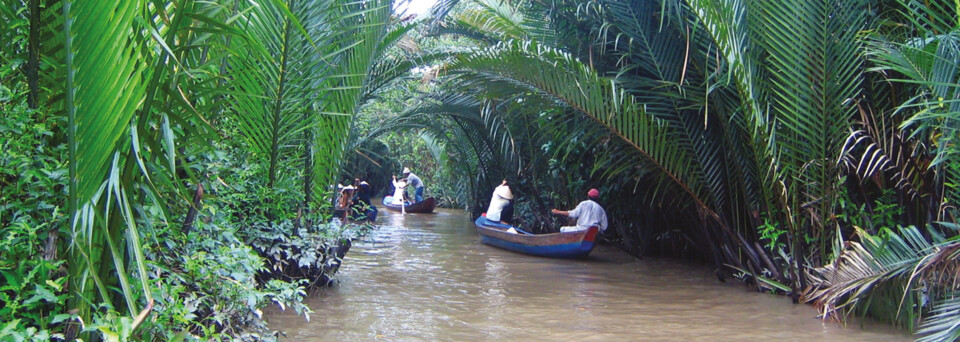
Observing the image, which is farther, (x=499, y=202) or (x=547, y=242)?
(x=499, y=202)

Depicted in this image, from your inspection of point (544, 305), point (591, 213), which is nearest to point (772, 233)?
point (544, 305)

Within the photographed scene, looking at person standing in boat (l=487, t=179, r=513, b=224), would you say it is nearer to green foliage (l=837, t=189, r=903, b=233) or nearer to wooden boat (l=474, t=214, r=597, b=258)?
wooden boat (l=474, t=214, r=597, b=258)

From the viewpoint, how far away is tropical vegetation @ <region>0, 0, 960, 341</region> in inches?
91.0

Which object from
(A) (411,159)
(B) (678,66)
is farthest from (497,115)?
(A) (411,159)

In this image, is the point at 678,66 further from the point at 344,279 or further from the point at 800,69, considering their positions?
the point at 344,279

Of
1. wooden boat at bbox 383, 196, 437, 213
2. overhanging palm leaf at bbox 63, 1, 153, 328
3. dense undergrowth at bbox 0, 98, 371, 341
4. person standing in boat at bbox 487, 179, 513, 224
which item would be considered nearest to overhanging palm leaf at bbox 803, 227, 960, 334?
dense undergrowth at bbox 0, 98, 371, 341

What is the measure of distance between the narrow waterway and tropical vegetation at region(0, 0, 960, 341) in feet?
1.14

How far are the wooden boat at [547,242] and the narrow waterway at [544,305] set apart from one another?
6.3 inches

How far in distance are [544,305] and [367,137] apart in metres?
3.89

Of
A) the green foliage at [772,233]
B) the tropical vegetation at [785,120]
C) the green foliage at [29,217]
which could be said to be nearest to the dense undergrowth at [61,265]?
the green foliage at [29,217]

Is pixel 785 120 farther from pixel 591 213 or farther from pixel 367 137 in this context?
pixel 367 137

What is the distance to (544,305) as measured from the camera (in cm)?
714

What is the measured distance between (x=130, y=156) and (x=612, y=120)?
5491mm

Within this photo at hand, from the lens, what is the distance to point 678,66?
7.70 meters
